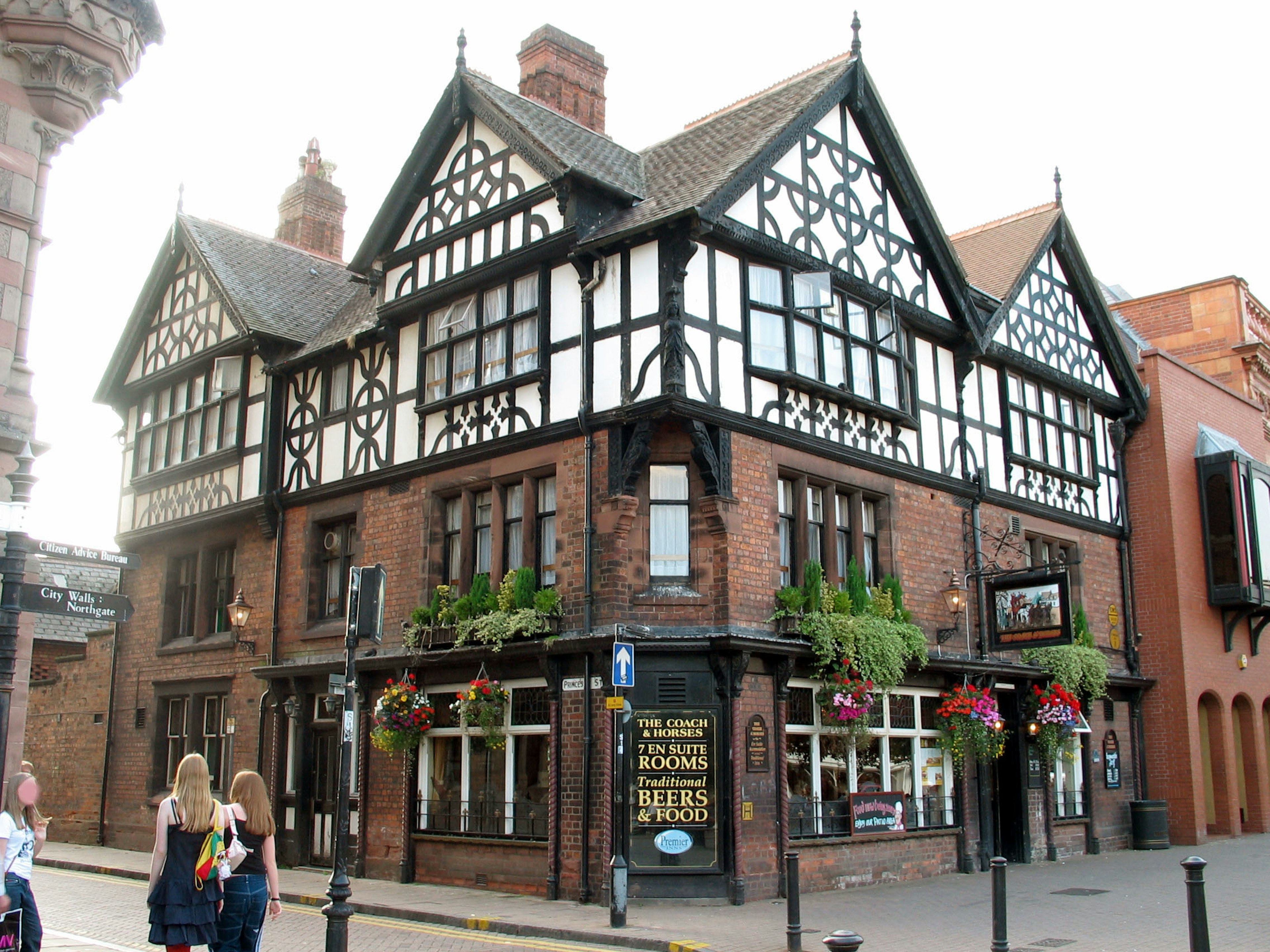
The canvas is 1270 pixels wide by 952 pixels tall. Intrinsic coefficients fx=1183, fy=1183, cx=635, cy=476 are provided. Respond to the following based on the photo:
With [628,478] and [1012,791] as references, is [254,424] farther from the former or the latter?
[1012,791]

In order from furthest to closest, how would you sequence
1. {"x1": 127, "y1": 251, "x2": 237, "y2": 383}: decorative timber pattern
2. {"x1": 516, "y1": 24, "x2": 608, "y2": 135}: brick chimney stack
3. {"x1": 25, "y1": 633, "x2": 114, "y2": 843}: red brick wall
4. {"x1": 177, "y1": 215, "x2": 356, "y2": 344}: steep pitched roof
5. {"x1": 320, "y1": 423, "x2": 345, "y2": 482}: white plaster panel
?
{"x1": 25, "y1": 633, "x2": 114, "y2": 843}: red brick wall < {"x1": 127, "y1": 251, "x2": 237, "y2": 383}: decorative timber pattern < {"x1": 177, "y1": 215, "x2": 356, "y2": 344}: steep pitched roof < {"x1": 516, "y1": 24, "x2": 608, "y2": 135}: brick chimney stack < {"x1": 320, "y1": 423, "x2": 345, "y2": 482}: white plaster panel

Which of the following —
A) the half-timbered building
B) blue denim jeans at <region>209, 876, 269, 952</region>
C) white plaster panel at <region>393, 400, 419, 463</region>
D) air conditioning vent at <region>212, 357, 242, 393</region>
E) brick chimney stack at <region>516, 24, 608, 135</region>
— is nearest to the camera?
blue denim jeans at <region>209, 876, 269, 952</region>

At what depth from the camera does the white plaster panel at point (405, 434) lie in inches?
733

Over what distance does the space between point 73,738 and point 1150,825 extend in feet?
70.2

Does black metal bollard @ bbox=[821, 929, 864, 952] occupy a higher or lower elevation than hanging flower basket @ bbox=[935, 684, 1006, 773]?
lower

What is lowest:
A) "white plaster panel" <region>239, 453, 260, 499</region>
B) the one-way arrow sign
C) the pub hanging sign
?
the one-way arrow sign

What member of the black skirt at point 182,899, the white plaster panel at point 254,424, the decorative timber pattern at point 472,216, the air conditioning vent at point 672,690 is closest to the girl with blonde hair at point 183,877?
the black skirt at point 182,899

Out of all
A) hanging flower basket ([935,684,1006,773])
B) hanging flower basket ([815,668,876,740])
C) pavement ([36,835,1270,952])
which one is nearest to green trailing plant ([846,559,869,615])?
hanging flower basket ([815,668,876,740])

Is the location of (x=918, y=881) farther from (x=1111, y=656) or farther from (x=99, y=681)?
(x=99, y=681)

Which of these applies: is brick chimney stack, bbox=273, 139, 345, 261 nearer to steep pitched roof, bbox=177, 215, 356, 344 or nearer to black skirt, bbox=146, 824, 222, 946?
steep pitched roof, bbox=177, 215, 356, 344

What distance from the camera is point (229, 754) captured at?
21.1m

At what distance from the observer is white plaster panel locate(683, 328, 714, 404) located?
1519 cm

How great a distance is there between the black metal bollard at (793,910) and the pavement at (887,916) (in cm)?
16

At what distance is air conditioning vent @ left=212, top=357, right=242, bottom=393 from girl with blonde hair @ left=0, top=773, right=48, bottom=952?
15.3 meters
